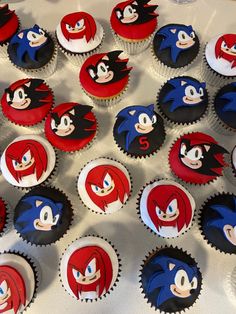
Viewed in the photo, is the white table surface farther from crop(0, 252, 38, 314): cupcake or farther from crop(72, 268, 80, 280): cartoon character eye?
crop(72, 268, 80, 280): cartoon character eye

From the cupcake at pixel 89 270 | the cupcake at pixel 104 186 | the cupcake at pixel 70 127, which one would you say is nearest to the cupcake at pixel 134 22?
the cupcake at pixel 70 127

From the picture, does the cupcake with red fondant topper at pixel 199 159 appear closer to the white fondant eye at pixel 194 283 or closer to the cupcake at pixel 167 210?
the cupcake at pixel 167 210

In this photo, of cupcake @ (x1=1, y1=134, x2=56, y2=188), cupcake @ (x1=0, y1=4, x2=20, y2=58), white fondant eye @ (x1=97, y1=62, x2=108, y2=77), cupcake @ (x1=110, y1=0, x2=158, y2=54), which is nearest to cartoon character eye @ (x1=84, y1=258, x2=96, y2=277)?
cupcake @ (x1=1, y1=134, x2=56, y2=188)

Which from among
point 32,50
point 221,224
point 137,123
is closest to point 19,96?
point 32,50

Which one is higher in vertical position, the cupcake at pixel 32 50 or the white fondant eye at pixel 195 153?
the cupcake at pixel 32 50

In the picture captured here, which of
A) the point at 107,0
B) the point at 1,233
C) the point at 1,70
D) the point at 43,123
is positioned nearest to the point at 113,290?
the point at 1,233

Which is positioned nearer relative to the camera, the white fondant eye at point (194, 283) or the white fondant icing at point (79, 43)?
the white fondant eye at point (194, 283)

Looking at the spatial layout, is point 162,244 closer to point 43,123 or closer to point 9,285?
point 9,285
